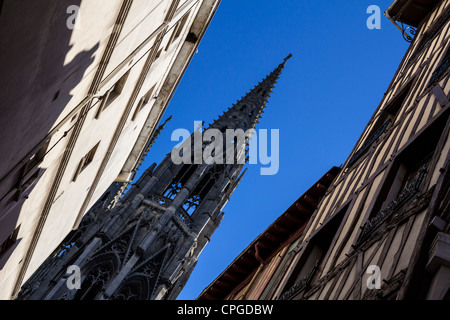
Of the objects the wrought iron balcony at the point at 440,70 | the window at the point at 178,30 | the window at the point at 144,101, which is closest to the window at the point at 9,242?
the window at the point at 144,101

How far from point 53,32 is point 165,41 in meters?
7.74

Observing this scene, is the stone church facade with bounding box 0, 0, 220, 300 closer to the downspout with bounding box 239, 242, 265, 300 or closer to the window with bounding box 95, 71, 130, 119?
the window with bounding box 95, 71, 130, 119

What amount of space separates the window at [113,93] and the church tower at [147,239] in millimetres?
20003

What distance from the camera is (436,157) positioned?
6.37 meters

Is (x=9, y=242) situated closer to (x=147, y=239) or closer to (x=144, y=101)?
(x=144, y=101)

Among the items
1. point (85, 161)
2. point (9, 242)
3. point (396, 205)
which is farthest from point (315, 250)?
point (85, 161)

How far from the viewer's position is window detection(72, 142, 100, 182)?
13359 mm

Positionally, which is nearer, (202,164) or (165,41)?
(165,41)

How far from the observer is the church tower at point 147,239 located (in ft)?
103

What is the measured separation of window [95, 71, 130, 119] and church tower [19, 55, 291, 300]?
65.6ft

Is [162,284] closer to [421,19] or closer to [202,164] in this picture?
[202,164]

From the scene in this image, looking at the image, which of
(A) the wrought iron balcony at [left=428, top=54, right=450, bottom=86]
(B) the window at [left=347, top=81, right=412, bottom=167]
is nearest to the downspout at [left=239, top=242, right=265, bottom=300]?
(B) the window at [left=347, top=81, right=412, bottom=167]

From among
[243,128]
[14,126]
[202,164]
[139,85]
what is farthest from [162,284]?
[14,126]

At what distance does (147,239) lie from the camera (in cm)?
3331
